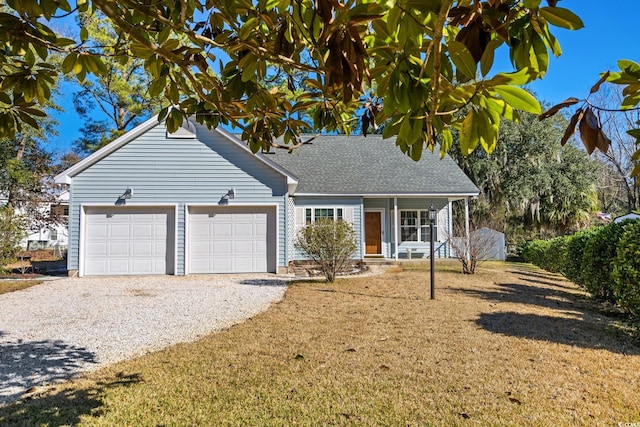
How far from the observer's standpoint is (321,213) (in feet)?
50.5

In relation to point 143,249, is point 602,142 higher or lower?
higher

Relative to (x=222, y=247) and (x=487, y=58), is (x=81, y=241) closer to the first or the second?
(x=222, y=247)

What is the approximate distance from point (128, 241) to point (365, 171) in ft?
32.7

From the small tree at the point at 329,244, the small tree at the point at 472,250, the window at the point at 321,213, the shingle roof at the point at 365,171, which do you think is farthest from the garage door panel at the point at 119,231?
the small tree at the point at 472,250

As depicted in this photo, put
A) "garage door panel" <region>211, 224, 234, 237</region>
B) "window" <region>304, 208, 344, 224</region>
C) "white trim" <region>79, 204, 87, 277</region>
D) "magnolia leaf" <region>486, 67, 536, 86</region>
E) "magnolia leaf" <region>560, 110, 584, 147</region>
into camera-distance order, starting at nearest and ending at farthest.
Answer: "magnolia leaf" <region>486, 67, 536, 86</region> → "magnolia leaf" <region>560, 110, 584, 147</region> → "white trim" <region>79, 204, 87, 277</region> → "garage door panel" <region>211, 224, 234, 237</region> → "window" <region>304, 208, 344, 224</region>

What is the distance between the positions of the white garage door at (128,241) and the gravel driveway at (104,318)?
27.8 inches

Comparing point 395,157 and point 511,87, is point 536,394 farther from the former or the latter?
point 395,157

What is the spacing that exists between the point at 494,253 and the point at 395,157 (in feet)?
25.0

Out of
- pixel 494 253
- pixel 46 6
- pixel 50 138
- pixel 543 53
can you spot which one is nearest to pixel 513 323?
pixel 543 53

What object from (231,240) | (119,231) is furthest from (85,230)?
(231,240)

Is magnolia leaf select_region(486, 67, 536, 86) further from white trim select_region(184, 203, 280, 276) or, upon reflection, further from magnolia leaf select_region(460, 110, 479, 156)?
white trim select_region(184, 203, 280, 276)

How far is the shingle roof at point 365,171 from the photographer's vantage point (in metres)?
15.8

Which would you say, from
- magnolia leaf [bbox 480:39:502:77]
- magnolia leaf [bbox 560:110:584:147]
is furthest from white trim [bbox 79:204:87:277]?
magnolia leaf [bbox 560:110:584:147]

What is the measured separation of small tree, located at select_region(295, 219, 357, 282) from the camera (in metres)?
10.5
